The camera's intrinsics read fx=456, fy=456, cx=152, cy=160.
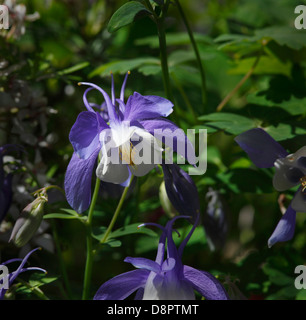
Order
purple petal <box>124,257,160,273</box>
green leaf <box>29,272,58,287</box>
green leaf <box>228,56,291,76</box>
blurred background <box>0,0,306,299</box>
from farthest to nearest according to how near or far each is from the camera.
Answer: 1. green leaf <box>228,56,291,76</box>
2. blurred background <box>0,0,306,299</box>
3. green leaf <box>29,272,58,287</box>
4. purple petal <box>124,257,160,273</box>

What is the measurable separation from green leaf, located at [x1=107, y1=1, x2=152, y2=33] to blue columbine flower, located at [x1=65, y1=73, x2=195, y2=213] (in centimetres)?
11

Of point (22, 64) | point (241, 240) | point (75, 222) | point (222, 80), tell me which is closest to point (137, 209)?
point (75, 222)

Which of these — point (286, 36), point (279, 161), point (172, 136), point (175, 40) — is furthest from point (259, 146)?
point (175, 40)

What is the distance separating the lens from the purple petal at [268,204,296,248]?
25.4 inches

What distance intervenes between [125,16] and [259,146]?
0.87 feet

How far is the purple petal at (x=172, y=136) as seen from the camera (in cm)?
59

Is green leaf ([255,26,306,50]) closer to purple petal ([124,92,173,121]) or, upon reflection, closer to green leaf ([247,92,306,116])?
green leaf ([247,92,306,116])

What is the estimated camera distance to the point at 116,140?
59 cm

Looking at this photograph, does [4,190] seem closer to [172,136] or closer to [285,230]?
[172,136]

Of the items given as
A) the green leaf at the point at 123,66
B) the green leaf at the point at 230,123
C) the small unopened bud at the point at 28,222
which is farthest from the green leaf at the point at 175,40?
the small unopened bud at the point at 28,222

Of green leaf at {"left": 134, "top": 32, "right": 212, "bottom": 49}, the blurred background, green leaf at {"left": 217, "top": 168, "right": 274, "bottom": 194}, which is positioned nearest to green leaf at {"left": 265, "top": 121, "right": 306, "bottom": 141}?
the blurred background

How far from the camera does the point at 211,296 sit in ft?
1.94

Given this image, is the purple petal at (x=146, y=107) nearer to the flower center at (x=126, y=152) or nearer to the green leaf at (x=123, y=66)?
the flower center at (x=126, y=152)
